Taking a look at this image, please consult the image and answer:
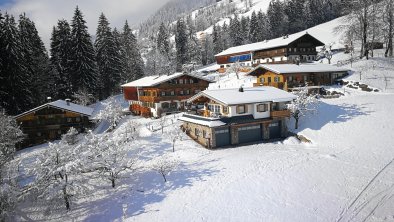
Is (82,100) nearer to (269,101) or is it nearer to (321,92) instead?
(269,101)

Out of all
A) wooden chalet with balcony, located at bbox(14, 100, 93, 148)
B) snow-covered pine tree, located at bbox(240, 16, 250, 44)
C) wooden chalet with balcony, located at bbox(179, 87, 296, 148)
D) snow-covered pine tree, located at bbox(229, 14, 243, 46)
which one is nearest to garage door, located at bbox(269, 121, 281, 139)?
wooden chalet with balcony, located at bbox(179, 87, 296, 148)

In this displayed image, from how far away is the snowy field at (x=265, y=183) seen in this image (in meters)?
22.1

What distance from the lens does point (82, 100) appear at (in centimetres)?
5694

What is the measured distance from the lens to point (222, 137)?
114ft

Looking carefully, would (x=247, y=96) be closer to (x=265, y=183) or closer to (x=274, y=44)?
(x=265, y=183)

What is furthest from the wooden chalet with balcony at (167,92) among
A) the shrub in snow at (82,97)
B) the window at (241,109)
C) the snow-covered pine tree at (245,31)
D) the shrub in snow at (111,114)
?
the snow-covered pine tree at (245,31)

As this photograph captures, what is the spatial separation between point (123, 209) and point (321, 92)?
3619 cm

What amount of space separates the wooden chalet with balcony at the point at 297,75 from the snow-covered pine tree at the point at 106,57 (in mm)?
33217

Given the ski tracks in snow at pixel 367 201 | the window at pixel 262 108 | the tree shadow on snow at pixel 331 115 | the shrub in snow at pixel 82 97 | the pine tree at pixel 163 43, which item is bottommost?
the ski tracks in snow at pixel 367 201

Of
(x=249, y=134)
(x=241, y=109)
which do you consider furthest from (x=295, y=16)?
(x=249, y=134)

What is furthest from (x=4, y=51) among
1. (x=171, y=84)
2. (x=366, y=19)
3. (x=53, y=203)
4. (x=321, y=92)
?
(x=366, y=19)

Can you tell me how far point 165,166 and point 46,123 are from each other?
1104 inches

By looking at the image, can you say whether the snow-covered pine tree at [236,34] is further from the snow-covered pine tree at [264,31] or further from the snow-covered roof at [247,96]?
the snow-covered roof at [247,96]

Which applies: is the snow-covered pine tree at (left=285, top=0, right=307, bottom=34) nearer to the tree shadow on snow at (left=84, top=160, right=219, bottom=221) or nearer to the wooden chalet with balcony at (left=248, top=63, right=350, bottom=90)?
the wooden chalet with balcony at (left=248, top=63, right=350, bottom=90)
